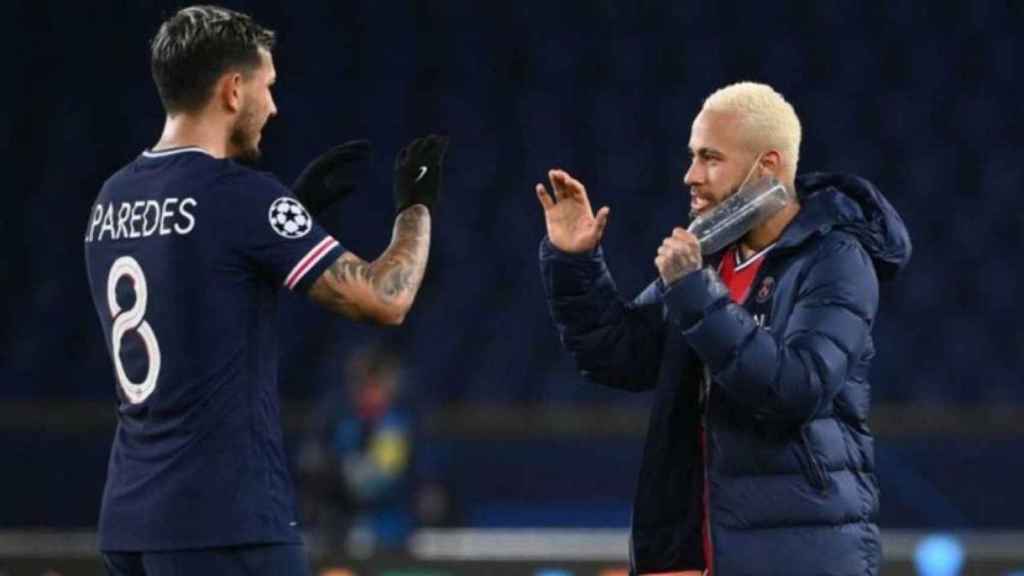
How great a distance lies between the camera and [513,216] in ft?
34.7

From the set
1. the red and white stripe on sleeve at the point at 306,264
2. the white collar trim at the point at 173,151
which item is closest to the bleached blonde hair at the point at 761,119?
the red and white stripe on sleeve at the point at 306,264

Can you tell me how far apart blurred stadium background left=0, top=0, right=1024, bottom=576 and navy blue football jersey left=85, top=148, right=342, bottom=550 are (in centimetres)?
481

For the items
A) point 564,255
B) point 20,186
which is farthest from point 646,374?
point 20,186

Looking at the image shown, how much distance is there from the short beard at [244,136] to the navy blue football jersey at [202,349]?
0.10m

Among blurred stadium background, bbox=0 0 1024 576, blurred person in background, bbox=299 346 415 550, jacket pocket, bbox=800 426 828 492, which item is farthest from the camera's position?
blurred stadium background, bbox=0 0 1024 576

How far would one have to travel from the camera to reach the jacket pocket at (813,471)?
340cm

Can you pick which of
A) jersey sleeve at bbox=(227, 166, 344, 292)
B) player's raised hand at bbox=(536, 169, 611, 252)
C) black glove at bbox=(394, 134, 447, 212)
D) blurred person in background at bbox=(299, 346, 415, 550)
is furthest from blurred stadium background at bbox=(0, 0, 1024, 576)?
jersey sleeve at bbox=(227, 166, 344, 292)

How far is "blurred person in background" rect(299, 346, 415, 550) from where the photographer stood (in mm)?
8234

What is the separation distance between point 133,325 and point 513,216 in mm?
7378

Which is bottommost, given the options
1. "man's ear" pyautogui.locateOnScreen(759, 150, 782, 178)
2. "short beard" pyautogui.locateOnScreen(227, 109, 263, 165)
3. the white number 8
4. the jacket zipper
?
the jacket zipper

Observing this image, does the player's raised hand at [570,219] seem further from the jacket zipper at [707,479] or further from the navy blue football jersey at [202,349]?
the navy blue football jersey at [202,349]

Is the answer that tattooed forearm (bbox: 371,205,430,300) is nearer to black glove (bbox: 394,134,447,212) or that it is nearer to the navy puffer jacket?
black glove (bbox: 394,134,447,212)

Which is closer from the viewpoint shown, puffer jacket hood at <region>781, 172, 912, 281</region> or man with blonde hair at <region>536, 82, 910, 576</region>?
man with blonde hair at <region>536, 82, 910, 576</region>

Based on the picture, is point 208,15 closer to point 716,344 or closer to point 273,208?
point 273,208
